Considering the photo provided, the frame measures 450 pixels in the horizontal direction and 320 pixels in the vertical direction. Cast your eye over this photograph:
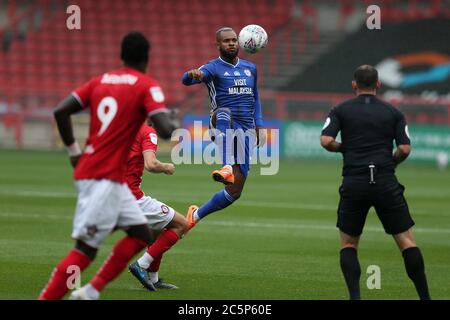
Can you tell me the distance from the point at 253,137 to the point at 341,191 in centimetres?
395

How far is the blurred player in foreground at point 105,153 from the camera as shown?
24.9 feet

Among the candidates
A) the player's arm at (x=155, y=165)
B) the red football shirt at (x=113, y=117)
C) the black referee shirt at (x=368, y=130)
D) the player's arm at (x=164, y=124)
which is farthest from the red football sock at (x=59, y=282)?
the black referee shirt at (x=368, y=130)

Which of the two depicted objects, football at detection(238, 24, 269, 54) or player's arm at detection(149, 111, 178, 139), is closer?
player's arm at detection(149, 111, 178, 139)

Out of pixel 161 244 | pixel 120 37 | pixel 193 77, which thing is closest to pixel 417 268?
pixel 161 244

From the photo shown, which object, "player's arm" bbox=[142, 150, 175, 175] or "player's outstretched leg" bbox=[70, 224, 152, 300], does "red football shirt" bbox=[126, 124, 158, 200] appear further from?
"player's outstretched leg" bbox=[70, 224, 152, 300]

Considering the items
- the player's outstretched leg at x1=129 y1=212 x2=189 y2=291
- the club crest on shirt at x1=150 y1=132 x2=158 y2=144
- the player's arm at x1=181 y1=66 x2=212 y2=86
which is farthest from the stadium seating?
the club crest on shirt at x1=150 y1=132 x2=158 y2=144

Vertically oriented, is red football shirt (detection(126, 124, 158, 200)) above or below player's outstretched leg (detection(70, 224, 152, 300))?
above

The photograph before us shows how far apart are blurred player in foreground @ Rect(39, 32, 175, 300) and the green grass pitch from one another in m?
1.68

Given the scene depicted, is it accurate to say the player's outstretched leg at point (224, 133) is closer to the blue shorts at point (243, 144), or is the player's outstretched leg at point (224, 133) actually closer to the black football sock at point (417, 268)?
the blue shorts at point (243, 144)

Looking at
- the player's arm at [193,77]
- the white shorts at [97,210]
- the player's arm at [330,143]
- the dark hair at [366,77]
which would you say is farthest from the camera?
the player's arm at [193,77]

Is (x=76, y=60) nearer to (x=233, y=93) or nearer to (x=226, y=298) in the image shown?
(x=233, y=93)

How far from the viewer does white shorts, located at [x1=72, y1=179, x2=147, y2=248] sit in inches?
298
